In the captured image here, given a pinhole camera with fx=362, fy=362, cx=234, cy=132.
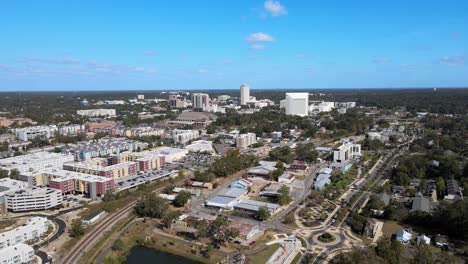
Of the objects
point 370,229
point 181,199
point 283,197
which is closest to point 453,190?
point 370,229

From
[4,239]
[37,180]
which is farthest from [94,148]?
[4,239]

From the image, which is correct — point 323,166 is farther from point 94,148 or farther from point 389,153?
point 94,148

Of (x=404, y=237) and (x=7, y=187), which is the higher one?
(x=7, y=187)

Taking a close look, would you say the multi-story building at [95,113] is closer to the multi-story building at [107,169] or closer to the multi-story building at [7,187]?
the multi-story building at [107,169]

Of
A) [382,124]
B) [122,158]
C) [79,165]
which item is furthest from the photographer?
[382,124]

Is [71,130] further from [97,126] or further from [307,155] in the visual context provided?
[307,155]

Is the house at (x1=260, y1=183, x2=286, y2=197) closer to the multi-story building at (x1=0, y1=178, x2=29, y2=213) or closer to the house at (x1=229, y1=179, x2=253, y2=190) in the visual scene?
the house at (x1=229, y1=179, x2=253, y2=190)
